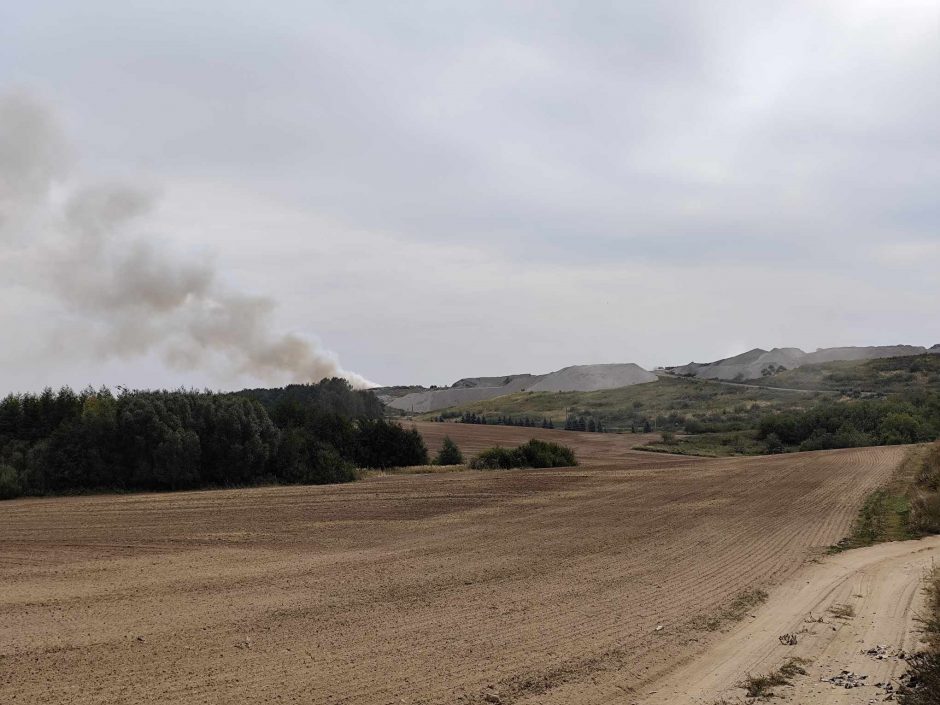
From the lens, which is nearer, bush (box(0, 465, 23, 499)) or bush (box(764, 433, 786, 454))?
bush (box(0, 465, 23, 499))

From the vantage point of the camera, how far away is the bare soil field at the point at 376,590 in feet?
24.9

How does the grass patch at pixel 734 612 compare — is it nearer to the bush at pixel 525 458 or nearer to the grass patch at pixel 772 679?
the grass patch at pixel 772 679

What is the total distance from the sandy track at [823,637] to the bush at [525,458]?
25144 millimetres

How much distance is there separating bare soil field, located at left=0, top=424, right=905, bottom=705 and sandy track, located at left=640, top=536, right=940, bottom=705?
0.34m

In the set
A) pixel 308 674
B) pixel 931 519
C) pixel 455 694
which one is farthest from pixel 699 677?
pixel 931 519

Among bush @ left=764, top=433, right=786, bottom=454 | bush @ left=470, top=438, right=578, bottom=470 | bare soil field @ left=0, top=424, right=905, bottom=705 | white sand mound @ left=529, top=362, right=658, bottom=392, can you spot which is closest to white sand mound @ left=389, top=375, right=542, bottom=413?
white sand mound @ left=529, top=362, right=658, bottom=392

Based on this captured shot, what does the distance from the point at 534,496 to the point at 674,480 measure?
8.46 m

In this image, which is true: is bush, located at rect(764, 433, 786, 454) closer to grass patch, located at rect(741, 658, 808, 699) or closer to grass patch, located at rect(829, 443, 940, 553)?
grass patch, located at rect(829, 443, 940, 553)

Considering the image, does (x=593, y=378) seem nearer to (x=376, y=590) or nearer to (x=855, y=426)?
(x=855, y=426)

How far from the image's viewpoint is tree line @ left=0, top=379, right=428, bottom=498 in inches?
1027

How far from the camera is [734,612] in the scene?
1052 cm

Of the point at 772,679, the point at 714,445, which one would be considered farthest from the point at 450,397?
the point at 772,679

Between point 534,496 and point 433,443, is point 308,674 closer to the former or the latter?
point 534,496

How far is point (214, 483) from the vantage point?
28562 millimetres
